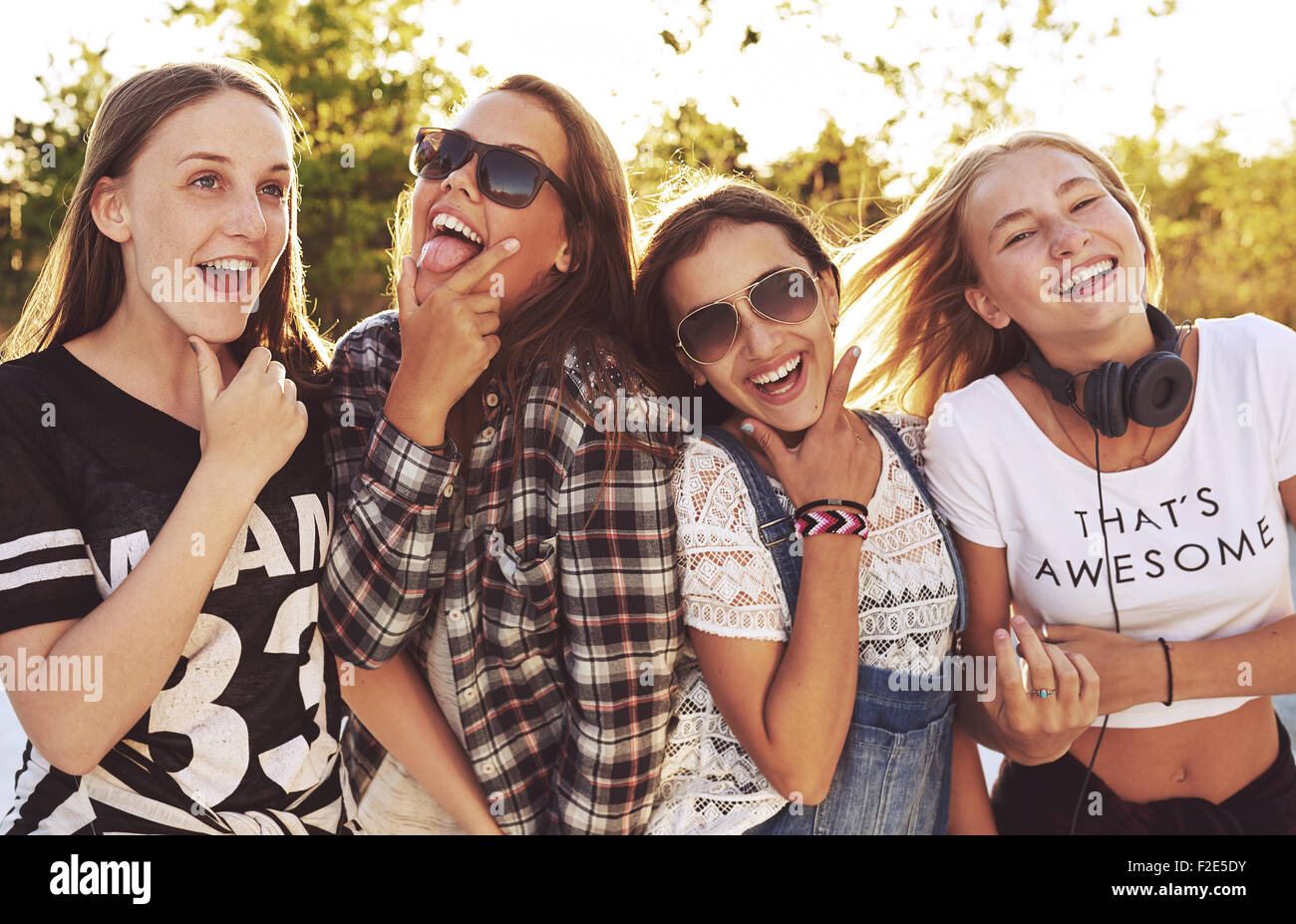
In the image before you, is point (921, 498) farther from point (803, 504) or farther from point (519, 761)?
point (519, 761)

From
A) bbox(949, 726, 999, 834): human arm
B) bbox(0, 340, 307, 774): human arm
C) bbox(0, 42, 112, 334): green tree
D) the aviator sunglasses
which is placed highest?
bbox(0, 42, 112, 334): green tree

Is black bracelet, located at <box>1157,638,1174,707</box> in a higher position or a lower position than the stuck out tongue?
lower

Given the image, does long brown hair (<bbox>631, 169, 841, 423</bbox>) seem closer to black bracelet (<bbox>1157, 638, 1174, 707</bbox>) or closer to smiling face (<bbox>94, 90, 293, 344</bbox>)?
smiling face (<bbox>94, 90, 293, 344</bbox>)

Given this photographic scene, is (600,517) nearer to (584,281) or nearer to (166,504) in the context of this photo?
(584,281)

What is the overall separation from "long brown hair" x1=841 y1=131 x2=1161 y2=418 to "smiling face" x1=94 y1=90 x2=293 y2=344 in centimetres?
179

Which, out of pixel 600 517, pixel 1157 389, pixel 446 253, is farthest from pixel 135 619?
pixel 1157 389

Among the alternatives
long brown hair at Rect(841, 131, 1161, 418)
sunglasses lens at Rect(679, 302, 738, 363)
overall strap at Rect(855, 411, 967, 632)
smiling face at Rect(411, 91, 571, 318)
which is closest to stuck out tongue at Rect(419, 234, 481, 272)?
smiling face at Rect(411, 91, 571, 318)

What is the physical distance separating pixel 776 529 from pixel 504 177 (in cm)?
114

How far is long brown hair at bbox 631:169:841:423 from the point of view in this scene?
2604 mm

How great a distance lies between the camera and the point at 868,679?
2.39 meters

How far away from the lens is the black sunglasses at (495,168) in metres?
2.58

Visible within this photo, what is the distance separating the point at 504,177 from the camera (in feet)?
8.47

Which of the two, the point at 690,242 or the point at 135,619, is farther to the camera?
the point at 690,242

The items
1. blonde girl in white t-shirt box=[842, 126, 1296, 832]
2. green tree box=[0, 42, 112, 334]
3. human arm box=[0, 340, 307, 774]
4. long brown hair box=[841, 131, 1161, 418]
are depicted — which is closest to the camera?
human arm box=[0, 340, 307, 774]
